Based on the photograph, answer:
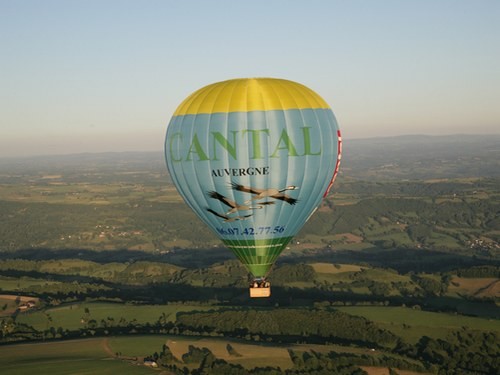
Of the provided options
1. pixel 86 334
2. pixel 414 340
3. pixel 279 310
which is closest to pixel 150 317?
pixel 86 334

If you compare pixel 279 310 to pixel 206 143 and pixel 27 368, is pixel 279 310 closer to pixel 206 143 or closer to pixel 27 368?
pixel 27 368

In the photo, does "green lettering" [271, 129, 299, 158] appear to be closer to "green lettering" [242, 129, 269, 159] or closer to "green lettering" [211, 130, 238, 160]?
"green lettering" [242, 129, 269, 159]

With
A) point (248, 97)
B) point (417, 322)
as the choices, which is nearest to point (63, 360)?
point (417, 322)

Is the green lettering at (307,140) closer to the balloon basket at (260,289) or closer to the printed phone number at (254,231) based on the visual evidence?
the printed phone number at (254,231)

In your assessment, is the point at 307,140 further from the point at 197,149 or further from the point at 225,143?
the point at 197,149

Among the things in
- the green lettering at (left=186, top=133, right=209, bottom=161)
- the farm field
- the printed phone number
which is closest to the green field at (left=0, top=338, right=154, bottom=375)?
the farm field

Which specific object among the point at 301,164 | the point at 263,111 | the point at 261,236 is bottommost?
the point at 261,236
